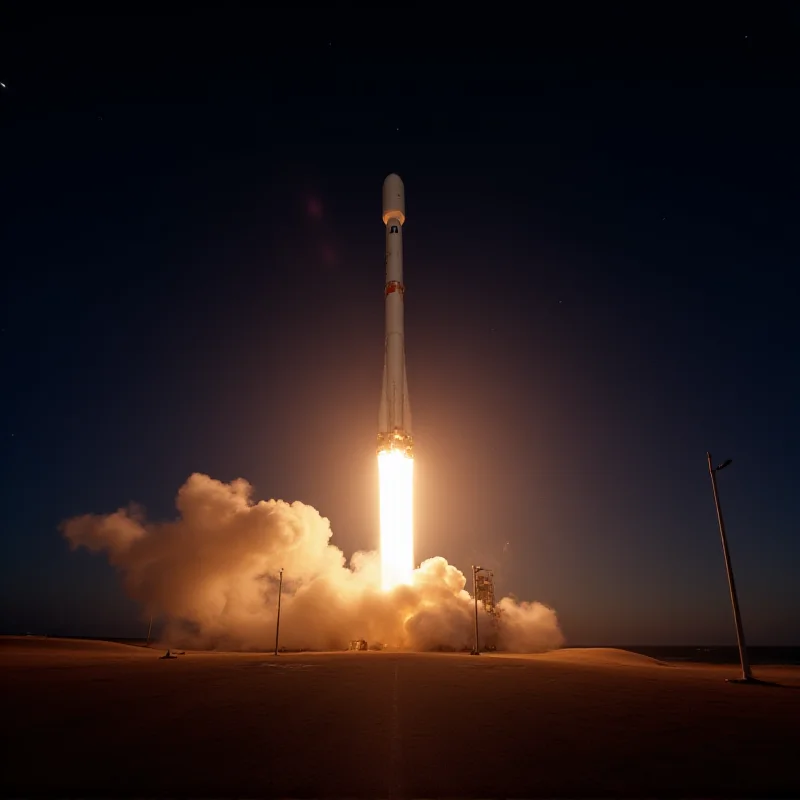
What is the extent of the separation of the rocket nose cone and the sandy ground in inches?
2028

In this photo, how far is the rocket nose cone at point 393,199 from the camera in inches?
2479

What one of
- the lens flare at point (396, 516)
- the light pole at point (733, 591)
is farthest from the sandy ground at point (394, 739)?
the lens flare at point (396, 516)

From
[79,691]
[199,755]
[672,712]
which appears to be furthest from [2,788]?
[672,712]

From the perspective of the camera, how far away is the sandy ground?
33.4ft

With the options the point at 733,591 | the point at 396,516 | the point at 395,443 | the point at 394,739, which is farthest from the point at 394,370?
the point at 394,739

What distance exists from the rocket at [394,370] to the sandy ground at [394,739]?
32886mm

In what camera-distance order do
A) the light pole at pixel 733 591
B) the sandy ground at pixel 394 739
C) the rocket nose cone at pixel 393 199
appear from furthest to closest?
1. the rocket nose cone at pixel 393 199
2. the light pole at pixel 733 591
3. the sandy ground at pixel 394 739

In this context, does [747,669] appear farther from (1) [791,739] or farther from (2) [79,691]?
(2) [79,691]

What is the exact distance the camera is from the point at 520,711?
16703 millimetres

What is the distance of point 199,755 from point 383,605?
44728 mm

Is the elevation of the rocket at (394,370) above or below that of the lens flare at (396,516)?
above

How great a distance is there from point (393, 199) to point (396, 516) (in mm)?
34997

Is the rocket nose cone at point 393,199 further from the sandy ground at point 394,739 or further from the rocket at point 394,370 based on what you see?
the sandy ground at point 394,739

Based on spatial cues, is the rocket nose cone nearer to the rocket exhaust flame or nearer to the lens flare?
the rocket exhaust flame
